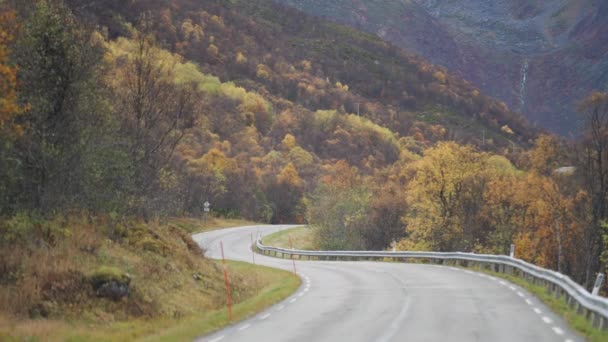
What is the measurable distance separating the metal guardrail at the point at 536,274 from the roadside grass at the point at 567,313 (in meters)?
0.16

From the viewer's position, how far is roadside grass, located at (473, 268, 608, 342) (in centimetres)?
1391

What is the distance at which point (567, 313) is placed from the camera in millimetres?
17438

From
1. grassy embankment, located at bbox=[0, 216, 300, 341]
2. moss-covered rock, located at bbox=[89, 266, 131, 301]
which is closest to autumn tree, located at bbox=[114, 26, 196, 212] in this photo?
grassy embankment, located at bbox=[0, 216, 300, 341]

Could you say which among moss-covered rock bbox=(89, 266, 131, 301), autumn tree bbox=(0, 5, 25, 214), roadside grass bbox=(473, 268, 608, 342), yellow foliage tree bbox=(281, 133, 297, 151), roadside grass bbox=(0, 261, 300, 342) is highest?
yellow foliage tree bbox=(281, 133, 297, 151)

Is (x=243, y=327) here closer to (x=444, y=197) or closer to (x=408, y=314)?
(x=408, y=314)

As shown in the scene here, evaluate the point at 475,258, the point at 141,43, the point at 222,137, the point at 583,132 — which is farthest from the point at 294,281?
the point at 222,137

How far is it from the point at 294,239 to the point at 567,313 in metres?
60.1

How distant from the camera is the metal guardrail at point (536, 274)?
15164 mm

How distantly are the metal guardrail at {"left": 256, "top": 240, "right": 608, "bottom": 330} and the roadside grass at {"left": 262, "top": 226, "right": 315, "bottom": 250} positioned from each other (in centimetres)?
1677

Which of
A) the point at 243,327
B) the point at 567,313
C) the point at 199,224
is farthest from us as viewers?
the point at 199,224

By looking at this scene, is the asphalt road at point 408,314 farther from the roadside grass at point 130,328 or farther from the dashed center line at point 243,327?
the roadside grass at point 130,328

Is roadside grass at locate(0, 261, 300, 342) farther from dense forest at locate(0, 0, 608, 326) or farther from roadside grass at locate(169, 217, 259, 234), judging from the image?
roadside grass at locate(169, 217, 259, 234)

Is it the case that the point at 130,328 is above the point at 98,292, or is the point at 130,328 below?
below

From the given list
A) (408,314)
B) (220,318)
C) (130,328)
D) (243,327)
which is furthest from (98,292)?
(408,314)
